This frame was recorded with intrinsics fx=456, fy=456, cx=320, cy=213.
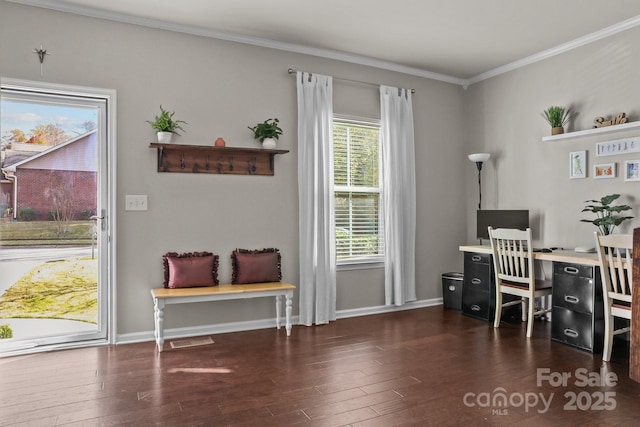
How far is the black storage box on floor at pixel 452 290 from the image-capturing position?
5.26m

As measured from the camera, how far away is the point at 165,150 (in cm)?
410

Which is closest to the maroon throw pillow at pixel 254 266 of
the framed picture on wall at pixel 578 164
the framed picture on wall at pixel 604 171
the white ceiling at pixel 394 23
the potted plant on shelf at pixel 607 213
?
the white ceiling at pixel 394 23

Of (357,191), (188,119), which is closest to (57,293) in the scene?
(188,119)

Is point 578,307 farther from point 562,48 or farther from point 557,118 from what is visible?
point 562,48

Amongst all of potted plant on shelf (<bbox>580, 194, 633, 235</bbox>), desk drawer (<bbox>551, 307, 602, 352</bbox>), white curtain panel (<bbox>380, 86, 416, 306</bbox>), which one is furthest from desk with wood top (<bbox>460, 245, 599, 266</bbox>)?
white curtain panel (<bbox>380, 86, 416, 306</bbox>)

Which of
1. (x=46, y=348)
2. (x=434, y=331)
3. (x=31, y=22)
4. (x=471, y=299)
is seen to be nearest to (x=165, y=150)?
(x=31, y=22)

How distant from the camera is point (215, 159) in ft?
14.1

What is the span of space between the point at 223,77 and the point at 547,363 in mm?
3681

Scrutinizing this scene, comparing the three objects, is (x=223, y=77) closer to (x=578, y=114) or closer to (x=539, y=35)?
(x=539, y=35)

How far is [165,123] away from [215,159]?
0.55 meters

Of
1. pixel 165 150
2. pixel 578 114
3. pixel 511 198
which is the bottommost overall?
pixel 511 198

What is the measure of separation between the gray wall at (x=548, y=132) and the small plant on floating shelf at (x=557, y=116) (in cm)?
8

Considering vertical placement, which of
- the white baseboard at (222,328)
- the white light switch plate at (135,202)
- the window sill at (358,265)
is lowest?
the white baseboard at (222,328)

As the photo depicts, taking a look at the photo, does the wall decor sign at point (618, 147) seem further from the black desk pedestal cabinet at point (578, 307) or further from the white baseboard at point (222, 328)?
the white baseboard at point (222, 328)
